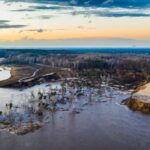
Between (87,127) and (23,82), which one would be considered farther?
(23,82)

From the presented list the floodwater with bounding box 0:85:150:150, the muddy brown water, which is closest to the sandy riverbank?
the floodwater with bounding box 0:85:150:150

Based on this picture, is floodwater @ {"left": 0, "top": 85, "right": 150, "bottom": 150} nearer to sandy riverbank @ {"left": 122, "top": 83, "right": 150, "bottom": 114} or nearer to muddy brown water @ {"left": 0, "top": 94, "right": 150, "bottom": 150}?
muddy brown water @ {"left": 0, "top": 94, "right": 150, "bottom": 150}

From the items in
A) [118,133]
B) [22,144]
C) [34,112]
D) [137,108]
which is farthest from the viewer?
[137,108]

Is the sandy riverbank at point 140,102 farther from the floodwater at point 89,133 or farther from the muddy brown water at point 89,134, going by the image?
the muddy brown water at point 89,134

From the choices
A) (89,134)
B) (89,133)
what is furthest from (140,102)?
(89,134)

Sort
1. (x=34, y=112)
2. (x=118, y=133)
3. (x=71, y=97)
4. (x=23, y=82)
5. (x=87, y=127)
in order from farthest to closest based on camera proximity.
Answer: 1. (x=23, y=82)
2. (x=71, y=97)
3. (x=34, y=112)
4. (x=87, y=127)
5. (x=118, y=133)

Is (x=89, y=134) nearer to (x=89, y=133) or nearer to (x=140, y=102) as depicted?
(x=89, y=133)

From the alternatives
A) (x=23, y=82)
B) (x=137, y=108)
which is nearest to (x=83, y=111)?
(x=137, y=108)

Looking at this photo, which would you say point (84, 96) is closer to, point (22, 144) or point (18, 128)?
point (18, 128)
